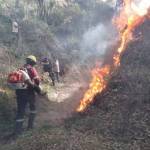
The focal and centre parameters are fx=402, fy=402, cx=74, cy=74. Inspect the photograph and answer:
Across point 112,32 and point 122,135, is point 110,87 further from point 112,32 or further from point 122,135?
point 112,32

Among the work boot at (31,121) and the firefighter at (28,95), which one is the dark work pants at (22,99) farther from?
the work boot at (31,121)

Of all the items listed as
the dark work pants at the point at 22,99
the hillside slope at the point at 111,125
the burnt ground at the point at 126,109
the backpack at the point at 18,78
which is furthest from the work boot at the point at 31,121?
the burnt ground at the point at 126,109

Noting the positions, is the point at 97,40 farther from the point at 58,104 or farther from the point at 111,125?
the point at 111,125

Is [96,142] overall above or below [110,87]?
below

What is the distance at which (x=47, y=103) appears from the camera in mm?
15078

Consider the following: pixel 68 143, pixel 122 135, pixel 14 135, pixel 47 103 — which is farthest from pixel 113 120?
pixel 47 103

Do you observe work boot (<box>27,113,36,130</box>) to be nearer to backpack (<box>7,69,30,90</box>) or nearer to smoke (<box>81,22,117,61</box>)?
backpack (<box>7,69,30,90</box>)

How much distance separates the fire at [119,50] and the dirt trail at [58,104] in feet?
1.83

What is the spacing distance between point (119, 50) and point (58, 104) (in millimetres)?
4488

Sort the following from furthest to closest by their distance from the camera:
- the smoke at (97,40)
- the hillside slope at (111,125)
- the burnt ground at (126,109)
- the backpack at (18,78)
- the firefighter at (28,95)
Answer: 1. the smoke at (97,40)
2. the firefighter at (28,95)
3. the backpack at (18,78)
4. the burnt ground at (126,109)
5. the hillside slope at (111,125)

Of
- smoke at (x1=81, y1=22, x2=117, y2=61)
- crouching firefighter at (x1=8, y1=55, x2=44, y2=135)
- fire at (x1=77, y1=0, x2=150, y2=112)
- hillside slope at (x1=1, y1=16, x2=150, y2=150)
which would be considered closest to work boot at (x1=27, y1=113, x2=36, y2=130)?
crouching firefighter at (x1=8, y1=55, x2=44, y2=135)

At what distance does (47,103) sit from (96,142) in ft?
17.7

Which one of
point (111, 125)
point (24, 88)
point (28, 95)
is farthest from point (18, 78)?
point (111, 125)

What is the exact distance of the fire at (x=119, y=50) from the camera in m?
13.7
